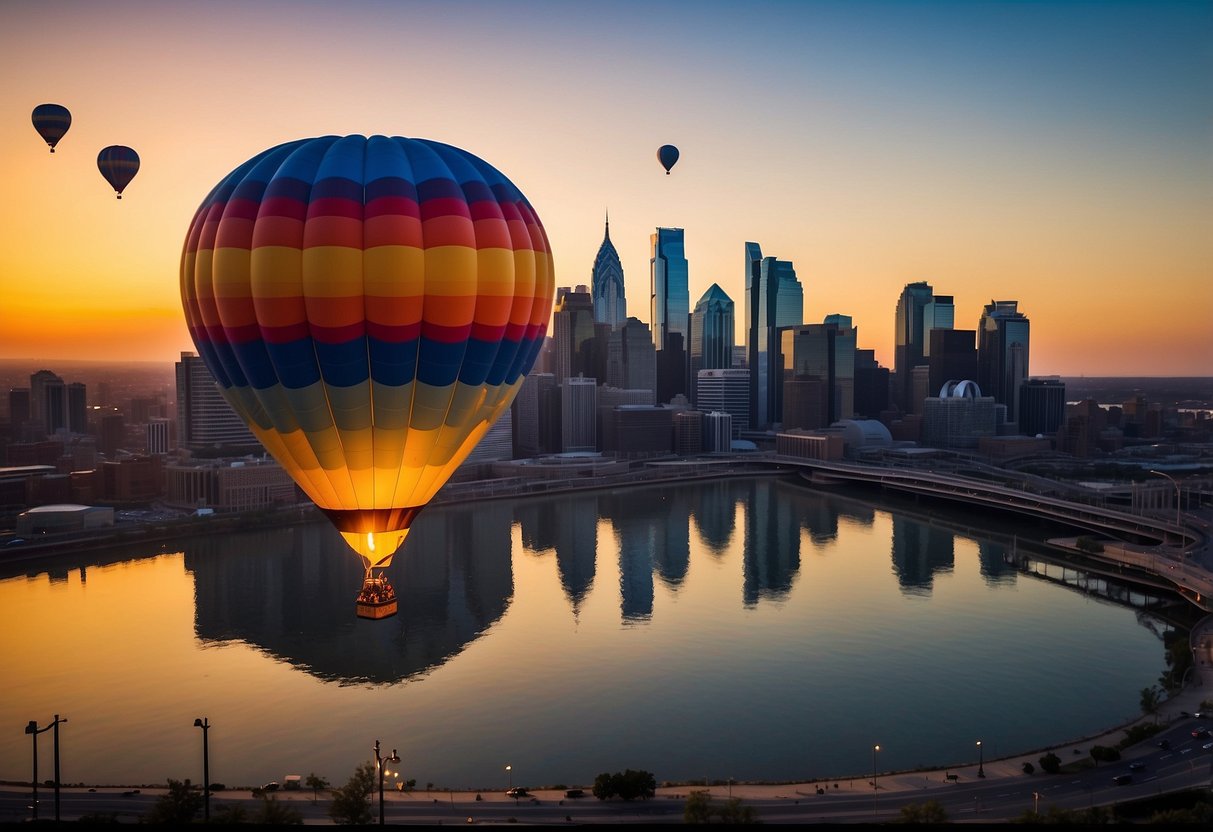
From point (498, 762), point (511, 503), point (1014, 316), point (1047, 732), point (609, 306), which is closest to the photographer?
point (498, 762)

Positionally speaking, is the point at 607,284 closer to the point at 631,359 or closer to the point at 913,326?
the point at 631,359

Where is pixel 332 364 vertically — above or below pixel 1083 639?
above

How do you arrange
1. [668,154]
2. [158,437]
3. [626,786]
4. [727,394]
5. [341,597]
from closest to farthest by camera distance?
[626,786] < [341,597] < [668,154] < [158,437] < [727,394]

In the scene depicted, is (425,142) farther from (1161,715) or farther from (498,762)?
(1161,715)

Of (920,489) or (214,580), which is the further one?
(920,489)

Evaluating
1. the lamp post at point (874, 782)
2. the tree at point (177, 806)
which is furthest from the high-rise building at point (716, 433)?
the tree at point (177, 806)

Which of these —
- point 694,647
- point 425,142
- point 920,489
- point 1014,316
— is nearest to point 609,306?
point 1014,316

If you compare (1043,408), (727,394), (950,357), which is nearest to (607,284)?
(727,394)

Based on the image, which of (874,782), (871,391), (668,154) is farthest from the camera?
(871,391)
